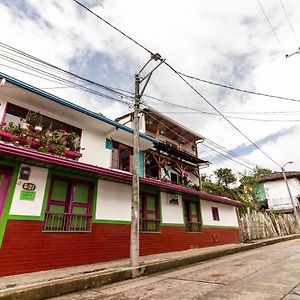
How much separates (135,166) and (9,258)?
475cm

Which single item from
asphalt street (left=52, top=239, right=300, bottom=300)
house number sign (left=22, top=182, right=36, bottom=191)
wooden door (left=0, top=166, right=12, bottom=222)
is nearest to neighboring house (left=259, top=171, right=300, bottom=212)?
asphalt street (left=52, top=239, right=300, bottom=300)

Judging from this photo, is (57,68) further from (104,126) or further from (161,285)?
(161,285)

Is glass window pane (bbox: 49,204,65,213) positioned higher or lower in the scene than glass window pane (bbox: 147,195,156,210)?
lower

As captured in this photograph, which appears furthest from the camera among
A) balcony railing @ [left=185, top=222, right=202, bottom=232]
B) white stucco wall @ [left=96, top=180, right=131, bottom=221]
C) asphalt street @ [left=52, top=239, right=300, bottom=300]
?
balcony railing @ [left=185, top=222, right=202, bottom=232]

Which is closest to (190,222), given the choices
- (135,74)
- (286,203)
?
(135,74)

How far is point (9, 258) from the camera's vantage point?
673 centimetres

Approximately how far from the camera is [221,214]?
55.2 ft

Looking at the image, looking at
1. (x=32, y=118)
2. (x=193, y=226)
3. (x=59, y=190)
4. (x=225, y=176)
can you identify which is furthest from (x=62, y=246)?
(x=225, y=176)

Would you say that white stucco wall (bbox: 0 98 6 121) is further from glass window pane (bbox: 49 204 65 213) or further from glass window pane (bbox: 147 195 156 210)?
glass window pane (bbox: 147 195 156 210)

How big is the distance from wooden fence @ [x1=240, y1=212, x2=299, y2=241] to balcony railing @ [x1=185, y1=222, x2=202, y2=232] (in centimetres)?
605

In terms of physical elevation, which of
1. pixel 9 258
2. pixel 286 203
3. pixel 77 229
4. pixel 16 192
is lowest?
pixel 9 258

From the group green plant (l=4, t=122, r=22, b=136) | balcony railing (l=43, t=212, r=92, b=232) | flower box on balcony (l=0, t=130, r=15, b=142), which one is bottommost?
balcony railing (l=43, t=212, r=92, b=232)

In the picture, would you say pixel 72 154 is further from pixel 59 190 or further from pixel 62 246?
pixel 62 246

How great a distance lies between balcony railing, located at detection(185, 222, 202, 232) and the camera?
13644 mm
